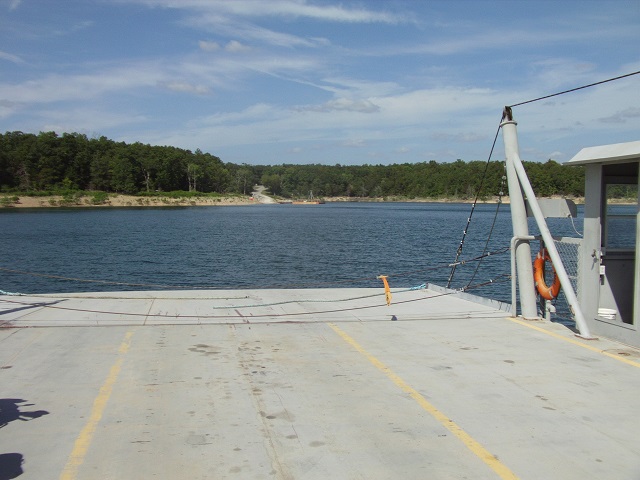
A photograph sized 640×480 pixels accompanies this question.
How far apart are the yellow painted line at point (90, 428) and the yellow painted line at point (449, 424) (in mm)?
3379

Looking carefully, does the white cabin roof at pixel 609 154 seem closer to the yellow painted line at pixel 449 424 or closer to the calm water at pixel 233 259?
the yellow painted line at pixel 449 424

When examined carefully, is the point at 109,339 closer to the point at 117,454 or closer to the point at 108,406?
the point at 108,406

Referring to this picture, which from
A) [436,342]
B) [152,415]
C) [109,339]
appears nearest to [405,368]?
[436,342]

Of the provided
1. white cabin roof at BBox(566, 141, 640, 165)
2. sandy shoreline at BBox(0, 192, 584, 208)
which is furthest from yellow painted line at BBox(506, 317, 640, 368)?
sandy shoreline at BBox(0, 192, 584, 208)

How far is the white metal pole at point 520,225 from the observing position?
11.1 m

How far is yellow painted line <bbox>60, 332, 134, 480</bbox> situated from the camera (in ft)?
16.2

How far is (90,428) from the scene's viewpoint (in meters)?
5.81

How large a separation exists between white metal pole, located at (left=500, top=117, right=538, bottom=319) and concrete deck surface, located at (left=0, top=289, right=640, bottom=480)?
21.9 inches

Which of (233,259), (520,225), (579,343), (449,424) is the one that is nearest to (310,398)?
(449,424)

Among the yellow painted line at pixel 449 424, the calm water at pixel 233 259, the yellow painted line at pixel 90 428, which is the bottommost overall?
the calm water at pixel 233 259

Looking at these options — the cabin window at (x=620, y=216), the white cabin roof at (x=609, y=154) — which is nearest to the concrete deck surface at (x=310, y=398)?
the cabin window at (x=620, y=216)

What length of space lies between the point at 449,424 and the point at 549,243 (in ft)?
17.9

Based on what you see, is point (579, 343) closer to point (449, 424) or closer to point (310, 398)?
point (449, 424)

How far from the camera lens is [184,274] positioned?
32375 millimetres
